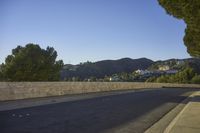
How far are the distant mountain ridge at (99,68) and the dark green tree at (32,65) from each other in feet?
66.9

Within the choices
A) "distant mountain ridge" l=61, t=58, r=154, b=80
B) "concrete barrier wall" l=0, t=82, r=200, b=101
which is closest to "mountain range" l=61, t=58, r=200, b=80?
"distant mountain ridge" l=61, t=58, r=154, b=80

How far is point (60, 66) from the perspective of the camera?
6881cm

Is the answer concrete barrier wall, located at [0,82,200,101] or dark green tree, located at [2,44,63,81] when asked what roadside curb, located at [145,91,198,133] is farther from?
dark green tree, located at [2,44,63,81]

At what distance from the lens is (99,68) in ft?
418

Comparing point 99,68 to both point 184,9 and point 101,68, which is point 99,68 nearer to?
point 101,68

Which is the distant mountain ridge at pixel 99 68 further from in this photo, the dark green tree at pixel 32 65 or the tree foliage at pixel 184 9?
the tree foliage at pixel 184 9

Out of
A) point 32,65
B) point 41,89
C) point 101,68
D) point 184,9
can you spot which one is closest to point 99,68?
point 101,68

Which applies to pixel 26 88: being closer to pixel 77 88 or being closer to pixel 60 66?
pixel 77 88

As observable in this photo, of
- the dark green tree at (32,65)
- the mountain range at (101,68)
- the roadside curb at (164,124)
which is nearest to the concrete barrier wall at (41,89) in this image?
the roadside curb at (164,124)

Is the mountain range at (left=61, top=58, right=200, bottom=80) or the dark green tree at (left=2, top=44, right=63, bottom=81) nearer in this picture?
the dark green tree at (left=2, top=44, right=63, bottom=81)

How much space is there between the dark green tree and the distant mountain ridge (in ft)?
66.9

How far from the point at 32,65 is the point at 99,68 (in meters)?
65.5

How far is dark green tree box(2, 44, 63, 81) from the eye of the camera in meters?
61.3

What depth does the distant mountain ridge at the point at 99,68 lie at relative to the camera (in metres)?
108
